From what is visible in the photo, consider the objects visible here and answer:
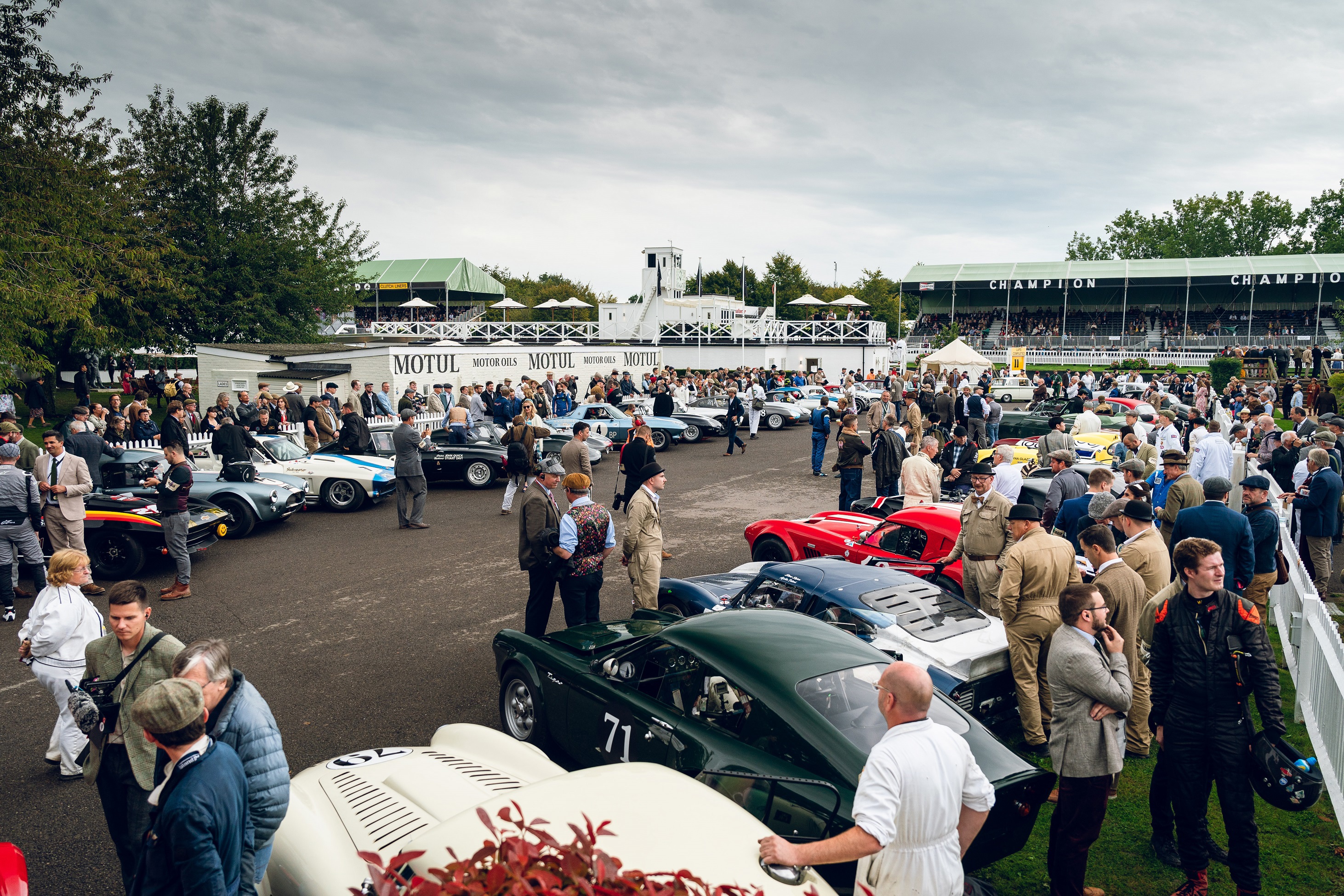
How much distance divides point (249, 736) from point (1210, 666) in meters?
4.53

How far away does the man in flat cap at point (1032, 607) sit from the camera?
5.71m

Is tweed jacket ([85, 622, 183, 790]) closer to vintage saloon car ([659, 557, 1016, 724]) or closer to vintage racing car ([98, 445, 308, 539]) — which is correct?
vintage saloon car ([659, 557, 1016, 724])

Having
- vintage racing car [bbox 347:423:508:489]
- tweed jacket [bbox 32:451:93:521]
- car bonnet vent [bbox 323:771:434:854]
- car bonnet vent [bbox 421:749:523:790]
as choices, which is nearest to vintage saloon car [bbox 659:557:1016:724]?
car bonnet vent [bbox 421:749:523:790]

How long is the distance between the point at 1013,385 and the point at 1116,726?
32.7 m

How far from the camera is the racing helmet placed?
393 cm

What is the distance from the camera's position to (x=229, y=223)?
27.8 metres

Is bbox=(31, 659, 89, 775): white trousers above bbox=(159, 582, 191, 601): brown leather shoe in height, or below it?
above

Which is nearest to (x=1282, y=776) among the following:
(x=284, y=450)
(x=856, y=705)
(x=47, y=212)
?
(x=856, y=705)

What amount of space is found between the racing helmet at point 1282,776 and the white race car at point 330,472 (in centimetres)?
1282

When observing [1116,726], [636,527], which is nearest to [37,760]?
[636,527]

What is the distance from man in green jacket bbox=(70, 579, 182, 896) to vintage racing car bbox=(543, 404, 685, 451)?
51.9 ft

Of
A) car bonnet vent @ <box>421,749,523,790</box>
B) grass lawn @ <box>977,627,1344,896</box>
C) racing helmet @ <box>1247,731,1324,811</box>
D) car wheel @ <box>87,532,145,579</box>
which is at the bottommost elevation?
grass lawn @ <box>977,627,1344,896</box>

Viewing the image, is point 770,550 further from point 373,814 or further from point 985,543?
point 373,814

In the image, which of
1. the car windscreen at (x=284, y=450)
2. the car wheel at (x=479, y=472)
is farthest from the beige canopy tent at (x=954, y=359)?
the car windscreen at (x=284, y=450)
